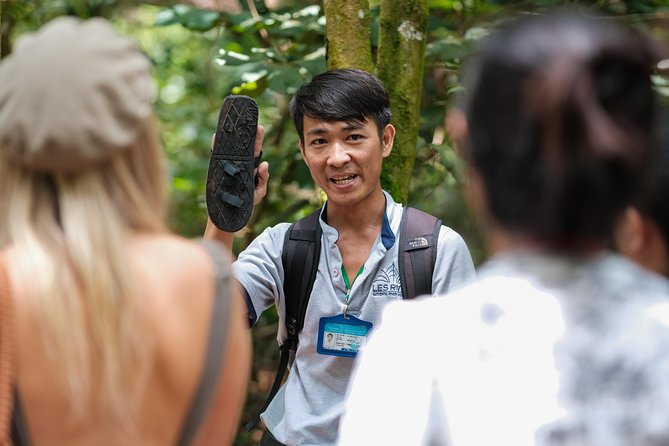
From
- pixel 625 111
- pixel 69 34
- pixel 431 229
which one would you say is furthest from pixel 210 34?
pixel 625 111

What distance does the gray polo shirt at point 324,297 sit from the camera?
3.03 meters

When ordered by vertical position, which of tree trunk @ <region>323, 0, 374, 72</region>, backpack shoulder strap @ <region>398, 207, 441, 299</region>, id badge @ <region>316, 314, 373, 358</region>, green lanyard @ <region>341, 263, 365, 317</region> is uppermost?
tree trunk @ <region>323, 0, 374, 72</region>

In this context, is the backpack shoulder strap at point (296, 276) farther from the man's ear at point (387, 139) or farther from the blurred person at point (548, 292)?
the blurred person at point (548, 292)

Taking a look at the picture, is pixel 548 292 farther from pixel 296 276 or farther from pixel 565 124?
pixel 296 276

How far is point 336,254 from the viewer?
10.7 feet

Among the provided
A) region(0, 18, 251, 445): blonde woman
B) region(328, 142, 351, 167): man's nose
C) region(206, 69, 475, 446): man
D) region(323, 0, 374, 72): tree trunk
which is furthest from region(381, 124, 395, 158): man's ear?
region(0, 18, 251, 445): blonde woman

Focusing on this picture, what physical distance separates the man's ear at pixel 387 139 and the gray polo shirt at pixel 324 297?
0.97ft

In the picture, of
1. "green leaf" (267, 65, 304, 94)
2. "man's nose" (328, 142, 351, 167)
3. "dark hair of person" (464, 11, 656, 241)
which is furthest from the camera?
"green leaf" (267, 65, 304, 94)

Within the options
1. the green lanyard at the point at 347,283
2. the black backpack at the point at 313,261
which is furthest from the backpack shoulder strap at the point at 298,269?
the green lanyard at the point at 347,283

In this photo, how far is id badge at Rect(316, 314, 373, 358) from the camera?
306cm

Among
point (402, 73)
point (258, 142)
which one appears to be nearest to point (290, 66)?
point (402, 73)

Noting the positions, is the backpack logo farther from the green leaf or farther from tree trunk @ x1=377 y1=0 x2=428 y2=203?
the green leaf

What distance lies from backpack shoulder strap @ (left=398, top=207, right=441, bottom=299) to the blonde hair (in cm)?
153

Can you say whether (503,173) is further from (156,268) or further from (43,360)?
(43,360)
